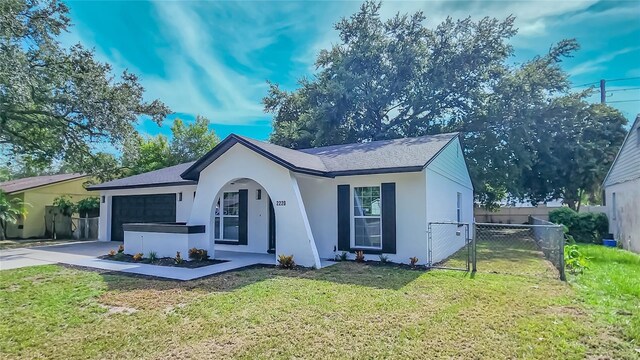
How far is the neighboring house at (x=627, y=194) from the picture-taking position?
517 inches

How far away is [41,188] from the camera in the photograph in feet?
68.9

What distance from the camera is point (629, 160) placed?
14508 mm

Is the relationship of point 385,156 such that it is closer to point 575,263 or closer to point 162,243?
point 575,263

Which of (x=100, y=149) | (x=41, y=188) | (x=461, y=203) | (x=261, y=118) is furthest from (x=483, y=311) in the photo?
(x=261, y=118)

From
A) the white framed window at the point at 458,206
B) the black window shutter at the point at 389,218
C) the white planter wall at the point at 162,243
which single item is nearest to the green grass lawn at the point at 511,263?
the white framed window at the point at 458,206

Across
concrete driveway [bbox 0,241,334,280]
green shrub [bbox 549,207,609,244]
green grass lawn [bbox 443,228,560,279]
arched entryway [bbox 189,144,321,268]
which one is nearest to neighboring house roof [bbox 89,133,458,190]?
arched entryway [bbox 189,144,321,268]

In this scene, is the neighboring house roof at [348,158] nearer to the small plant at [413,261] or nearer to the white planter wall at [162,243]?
the white planter wall at [162,243]

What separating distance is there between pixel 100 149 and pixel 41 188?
5.94m

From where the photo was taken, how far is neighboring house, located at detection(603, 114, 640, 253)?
13.1 metres

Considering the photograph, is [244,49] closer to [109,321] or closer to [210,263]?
[210,263]

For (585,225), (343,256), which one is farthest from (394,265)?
(585,225)

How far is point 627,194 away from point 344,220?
12.3 metres

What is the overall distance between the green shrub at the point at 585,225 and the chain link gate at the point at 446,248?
7.88 meters

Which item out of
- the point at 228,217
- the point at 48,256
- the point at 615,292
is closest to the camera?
the point at 615,292
